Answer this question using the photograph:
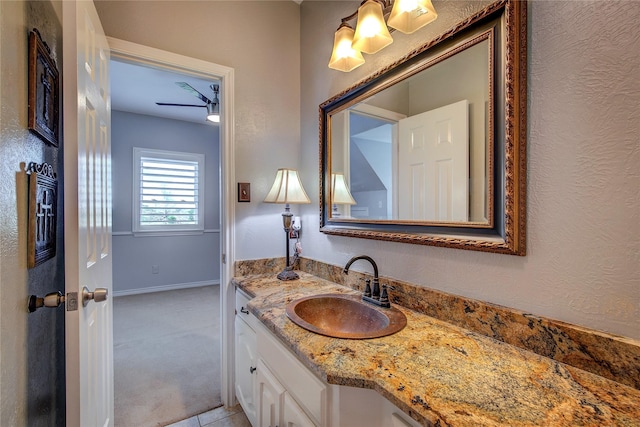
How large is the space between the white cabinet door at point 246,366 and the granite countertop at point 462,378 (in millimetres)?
519

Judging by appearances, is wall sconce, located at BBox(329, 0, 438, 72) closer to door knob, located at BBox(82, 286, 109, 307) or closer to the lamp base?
the lamp base

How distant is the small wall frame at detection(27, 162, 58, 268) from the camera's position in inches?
34.7

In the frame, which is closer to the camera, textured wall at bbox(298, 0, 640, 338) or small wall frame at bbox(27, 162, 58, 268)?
textured wall at bbox(298, 0, 640, 338)

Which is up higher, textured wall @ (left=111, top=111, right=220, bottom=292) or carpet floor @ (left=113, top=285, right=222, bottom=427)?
textured wall @ (left=111, top=111, right=220, bottom=292)

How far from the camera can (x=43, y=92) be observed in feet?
3.23

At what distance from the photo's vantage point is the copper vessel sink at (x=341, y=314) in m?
1.13

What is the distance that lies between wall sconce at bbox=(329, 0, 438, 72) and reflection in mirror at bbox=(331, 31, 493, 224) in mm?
174

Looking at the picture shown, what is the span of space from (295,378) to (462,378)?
51 centimetres

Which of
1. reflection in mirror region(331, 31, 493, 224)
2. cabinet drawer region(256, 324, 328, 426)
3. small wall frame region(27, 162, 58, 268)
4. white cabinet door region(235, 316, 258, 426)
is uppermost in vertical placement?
reflection in mirror region(331, 31, 493, 224)

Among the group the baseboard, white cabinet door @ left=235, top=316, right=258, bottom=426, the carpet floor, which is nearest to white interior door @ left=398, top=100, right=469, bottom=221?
white cabinet door @ left=235, top=316, right=258, bottom=426

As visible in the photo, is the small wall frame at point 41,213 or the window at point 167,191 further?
the window at point 167,191

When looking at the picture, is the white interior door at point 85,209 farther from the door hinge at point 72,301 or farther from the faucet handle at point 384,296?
the faucet handle at point 384,296

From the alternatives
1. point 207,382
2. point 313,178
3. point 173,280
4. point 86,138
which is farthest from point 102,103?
point 173,280

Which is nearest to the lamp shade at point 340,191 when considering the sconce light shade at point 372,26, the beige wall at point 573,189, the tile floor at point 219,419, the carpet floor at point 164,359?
the beige wall at point 573,189
